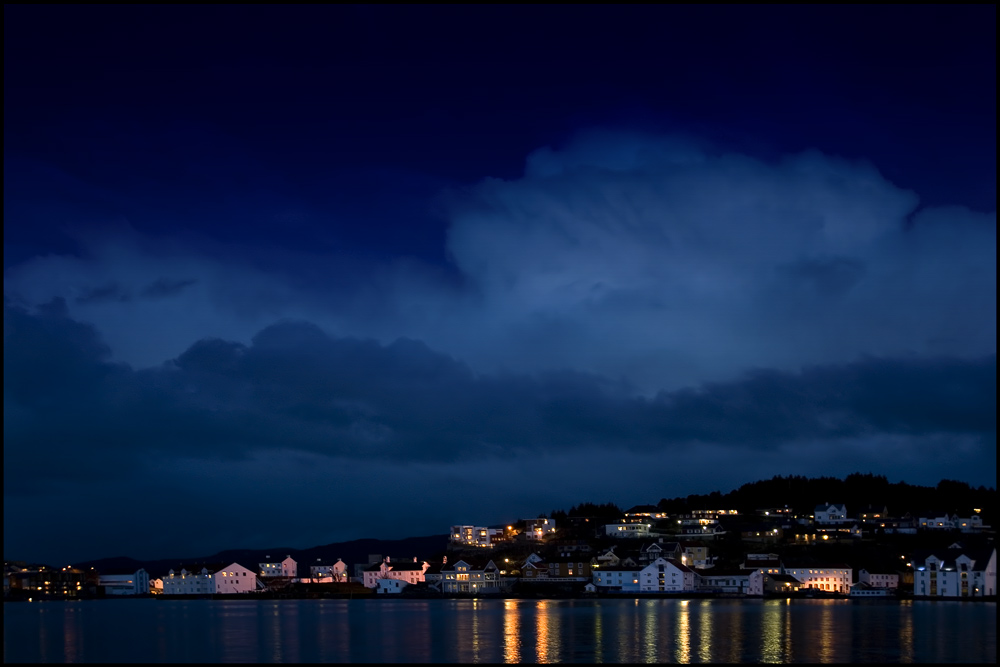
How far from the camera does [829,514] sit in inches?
3696

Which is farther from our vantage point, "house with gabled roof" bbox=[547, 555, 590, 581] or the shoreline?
"house with gabled roof" bbox=[547, 555, 590, 581]

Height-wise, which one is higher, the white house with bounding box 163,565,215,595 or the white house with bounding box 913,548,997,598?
the white house with bounding box 913,548,997,598

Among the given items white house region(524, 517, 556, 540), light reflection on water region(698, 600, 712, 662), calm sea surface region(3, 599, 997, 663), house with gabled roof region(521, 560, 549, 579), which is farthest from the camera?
white house region(524, 517, 556, 540)

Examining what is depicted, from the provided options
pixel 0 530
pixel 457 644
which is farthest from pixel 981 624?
pixel 0 530

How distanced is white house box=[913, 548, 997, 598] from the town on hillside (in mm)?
72

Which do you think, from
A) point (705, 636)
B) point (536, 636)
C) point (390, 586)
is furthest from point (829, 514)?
point (536, 636)

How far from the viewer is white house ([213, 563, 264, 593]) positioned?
83.0 meters

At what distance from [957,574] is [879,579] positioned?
30.8 ft

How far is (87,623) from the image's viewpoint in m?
42.8

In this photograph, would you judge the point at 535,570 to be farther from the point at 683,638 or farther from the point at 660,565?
the point at 683,638

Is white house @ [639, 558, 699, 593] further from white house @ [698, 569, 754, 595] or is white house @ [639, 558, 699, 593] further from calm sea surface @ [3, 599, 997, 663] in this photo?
calm sea surface @ [3, 599, 997, 663]

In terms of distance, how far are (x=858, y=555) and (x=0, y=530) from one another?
62.7 meters

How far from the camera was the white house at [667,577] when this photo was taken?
66625 mm

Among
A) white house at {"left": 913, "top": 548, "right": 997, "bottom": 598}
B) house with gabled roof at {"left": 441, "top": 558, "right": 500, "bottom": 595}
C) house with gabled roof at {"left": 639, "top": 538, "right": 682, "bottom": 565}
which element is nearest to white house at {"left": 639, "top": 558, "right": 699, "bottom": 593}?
house with gabled roof at {"left": 639, "top": 538, "right": 682, "bottom": 565}
